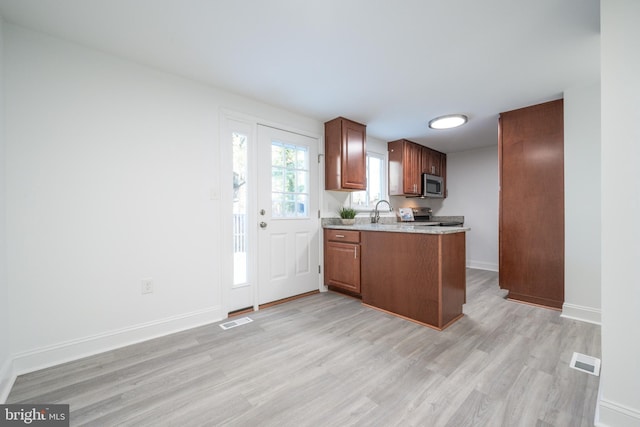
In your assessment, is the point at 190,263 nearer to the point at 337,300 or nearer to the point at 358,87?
the point at 337,300

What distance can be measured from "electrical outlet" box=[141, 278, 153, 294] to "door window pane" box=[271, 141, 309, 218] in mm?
1271

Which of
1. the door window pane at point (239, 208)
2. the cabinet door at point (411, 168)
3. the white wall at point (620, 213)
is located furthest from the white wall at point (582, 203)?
the door window pane at point (239, 208)

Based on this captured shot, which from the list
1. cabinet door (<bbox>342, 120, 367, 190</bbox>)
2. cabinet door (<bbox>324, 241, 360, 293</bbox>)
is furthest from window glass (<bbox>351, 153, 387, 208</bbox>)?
cabinet door (<bbox>324, 241, 360, 293</bbox>)

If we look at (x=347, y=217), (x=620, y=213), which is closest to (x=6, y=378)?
(x=347, y=217)

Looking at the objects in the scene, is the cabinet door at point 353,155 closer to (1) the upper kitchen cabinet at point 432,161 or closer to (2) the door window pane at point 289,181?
(2) the door window pane at point 289,181

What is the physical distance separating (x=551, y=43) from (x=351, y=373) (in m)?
2.60

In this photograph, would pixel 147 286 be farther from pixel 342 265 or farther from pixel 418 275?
pixel 418 275

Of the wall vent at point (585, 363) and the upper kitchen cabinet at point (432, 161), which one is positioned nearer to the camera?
the wall vent at point (585, 363)

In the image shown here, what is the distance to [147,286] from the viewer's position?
6.67 ft

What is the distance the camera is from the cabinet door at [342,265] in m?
2.88

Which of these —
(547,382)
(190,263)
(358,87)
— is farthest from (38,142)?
(547,382)

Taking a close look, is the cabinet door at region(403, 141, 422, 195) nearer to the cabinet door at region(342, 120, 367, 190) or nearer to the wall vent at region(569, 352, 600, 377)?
the cabinet door at region(342, 120, 367, 190)

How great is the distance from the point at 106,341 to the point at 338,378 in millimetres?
1703

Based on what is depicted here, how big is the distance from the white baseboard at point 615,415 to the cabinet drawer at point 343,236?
199 cm
